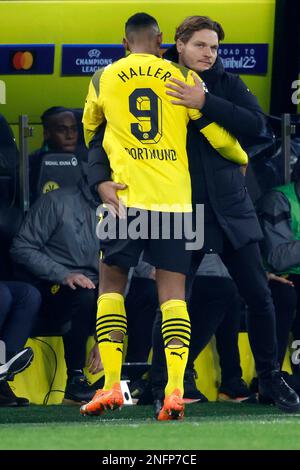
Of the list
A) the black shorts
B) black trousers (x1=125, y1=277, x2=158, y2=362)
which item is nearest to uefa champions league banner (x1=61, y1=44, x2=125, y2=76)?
black trousers (x1=125, y1=277, x2=158, y2=362)

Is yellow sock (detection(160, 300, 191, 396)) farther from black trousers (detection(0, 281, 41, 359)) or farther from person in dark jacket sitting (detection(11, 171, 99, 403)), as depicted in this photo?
person in dark jacket sitting (detection(11, 171, 99, 403))

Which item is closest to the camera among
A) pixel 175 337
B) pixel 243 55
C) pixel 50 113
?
pixel 175 337

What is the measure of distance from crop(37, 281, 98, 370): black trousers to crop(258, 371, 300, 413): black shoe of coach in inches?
49.3

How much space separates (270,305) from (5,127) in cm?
244

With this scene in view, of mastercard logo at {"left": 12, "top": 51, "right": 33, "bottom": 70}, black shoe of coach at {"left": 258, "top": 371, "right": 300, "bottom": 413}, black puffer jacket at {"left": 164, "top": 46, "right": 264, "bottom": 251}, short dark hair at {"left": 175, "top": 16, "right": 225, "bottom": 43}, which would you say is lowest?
black shoe of coach at {"left": 258, "top": 371, "right": 300, "bottom": 413}

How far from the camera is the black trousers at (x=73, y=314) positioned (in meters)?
8.23

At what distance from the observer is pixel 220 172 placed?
687 centimetres

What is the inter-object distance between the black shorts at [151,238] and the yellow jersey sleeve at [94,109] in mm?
421

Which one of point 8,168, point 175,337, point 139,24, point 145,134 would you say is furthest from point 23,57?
point 175,337

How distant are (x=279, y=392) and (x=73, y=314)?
1.48 metres

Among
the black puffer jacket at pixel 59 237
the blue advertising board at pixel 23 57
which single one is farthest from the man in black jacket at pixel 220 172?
the blue advertising board at pixel 23 57

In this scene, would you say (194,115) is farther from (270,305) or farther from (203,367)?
(203,367)

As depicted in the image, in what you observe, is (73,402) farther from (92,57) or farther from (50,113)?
(92,57)

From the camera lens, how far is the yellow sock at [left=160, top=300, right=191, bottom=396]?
652 cm
